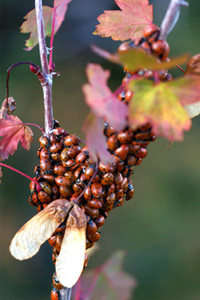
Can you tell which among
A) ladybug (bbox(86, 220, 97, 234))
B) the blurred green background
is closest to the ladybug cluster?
ladybug (bbox(86, 220, 97, 234))

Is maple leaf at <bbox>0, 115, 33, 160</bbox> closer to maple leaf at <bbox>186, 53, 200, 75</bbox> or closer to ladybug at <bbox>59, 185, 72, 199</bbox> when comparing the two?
ladybug at <bbox>59, 185, 72, 199</bbox>

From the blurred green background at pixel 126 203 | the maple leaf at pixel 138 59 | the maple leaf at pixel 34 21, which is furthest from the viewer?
the blurred green background at pixel 126 203

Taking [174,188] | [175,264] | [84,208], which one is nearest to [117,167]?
[84,208]

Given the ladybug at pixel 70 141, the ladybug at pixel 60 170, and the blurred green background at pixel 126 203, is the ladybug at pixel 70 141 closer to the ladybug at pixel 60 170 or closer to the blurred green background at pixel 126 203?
the ladybug at pixel 60 170

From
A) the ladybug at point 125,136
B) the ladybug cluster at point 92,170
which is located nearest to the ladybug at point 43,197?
the ladybug cluster at point 92,170

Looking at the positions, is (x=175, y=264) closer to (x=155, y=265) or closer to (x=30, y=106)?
(x=155, y=265)

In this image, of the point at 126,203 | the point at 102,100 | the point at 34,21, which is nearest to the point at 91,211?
the point at 102,100
